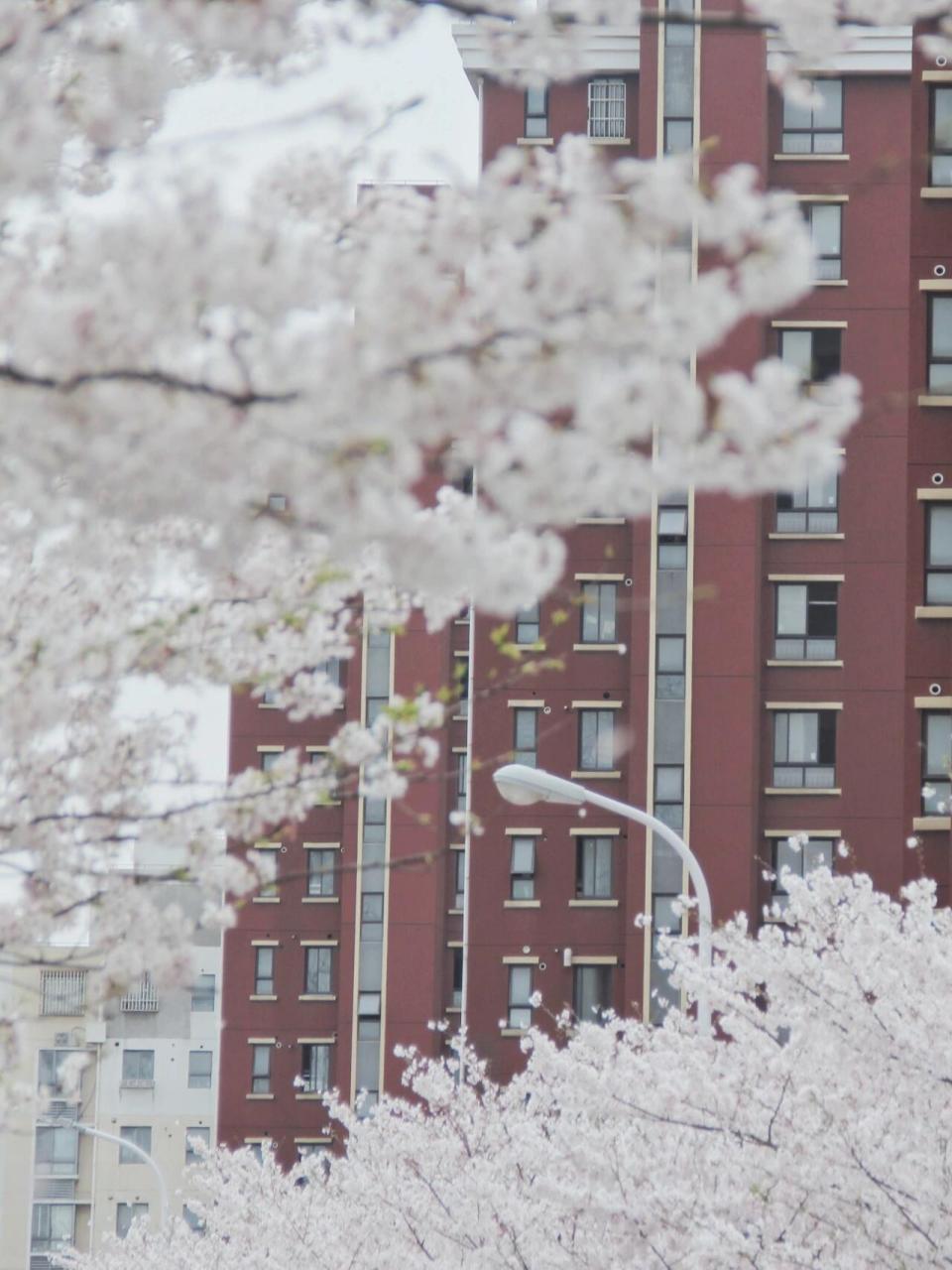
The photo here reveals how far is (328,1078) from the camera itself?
→ 63.5 m

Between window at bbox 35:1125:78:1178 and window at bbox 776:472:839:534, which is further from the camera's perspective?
window at bbox 35:1125:78:1178

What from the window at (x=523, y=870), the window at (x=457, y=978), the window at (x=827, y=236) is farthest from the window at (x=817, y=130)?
the window at (x=457, y=978)

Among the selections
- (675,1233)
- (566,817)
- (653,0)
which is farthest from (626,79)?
(675,1233)

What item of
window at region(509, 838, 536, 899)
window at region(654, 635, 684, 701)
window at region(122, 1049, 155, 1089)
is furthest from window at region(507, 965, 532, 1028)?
window at region(122, 1049, 155, 1089)

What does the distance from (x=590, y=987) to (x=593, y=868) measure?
2379mm

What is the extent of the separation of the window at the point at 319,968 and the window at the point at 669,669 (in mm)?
20624

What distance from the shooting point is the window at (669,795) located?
46281 mm

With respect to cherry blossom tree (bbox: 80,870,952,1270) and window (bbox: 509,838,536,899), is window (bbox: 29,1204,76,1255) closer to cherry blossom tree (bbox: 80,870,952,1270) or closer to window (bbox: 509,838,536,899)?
window (bbox: 509,838,536,899)

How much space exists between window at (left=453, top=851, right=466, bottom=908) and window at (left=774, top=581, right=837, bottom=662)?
16103 millimetres

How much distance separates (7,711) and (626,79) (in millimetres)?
44331

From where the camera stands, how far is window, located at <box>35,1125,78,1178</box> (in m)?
89.3

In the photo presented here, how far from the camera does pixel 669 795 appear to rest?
46.5 meters

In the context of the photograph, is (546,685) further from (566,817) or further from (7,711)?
(7,711)

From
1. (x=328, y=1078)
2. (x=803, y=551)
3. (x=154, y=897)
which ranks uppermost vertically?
(x=803, y=551)
